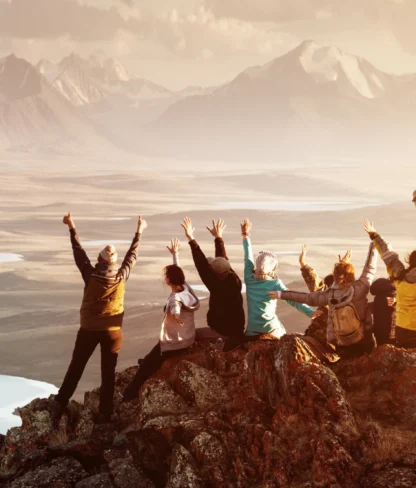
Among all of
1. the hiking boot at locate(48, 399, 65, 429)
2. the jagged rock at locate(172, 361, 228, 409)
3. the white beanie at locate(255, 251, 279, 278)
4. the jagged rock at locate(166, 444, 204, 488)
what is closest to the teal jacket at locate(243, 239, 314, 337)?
the white beanie at locate(255, 251, 279, 278)

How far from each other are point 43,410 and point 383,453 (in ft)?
17.5

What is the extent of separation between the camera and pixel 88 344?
427 inches

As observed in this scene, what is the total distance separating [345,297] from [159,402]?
2874 mm

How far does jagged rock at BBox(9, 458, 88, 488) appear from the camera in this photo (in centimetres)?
986

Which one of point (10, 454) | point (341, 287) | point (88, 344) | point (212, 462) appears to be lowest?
point (10, 454)

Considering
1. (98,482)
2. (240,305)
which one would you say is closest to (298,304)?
(240,305)

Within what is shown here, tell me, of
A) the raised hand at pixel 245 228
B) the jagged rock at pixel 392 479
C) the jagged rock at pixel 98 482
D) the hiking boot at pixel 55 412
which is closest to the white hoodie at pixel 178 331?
the raised hand at pixel 245 228

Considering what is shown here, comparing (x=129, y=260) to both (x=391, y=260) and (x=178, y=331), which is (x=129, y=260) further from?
(x=391, y=260)

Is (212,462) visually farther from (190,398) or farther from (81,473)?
(81,473)

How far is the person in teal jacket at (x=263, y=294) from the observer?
33.2 feet

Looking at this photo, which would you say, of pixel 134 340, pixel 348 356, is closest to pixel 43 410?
pixel 348 356

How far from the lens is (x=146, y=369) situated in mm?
10766

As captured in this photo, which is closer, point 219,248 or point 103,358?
point 103,358

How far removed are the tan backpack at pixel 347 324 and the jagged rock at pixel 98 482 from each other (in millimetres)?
3420
